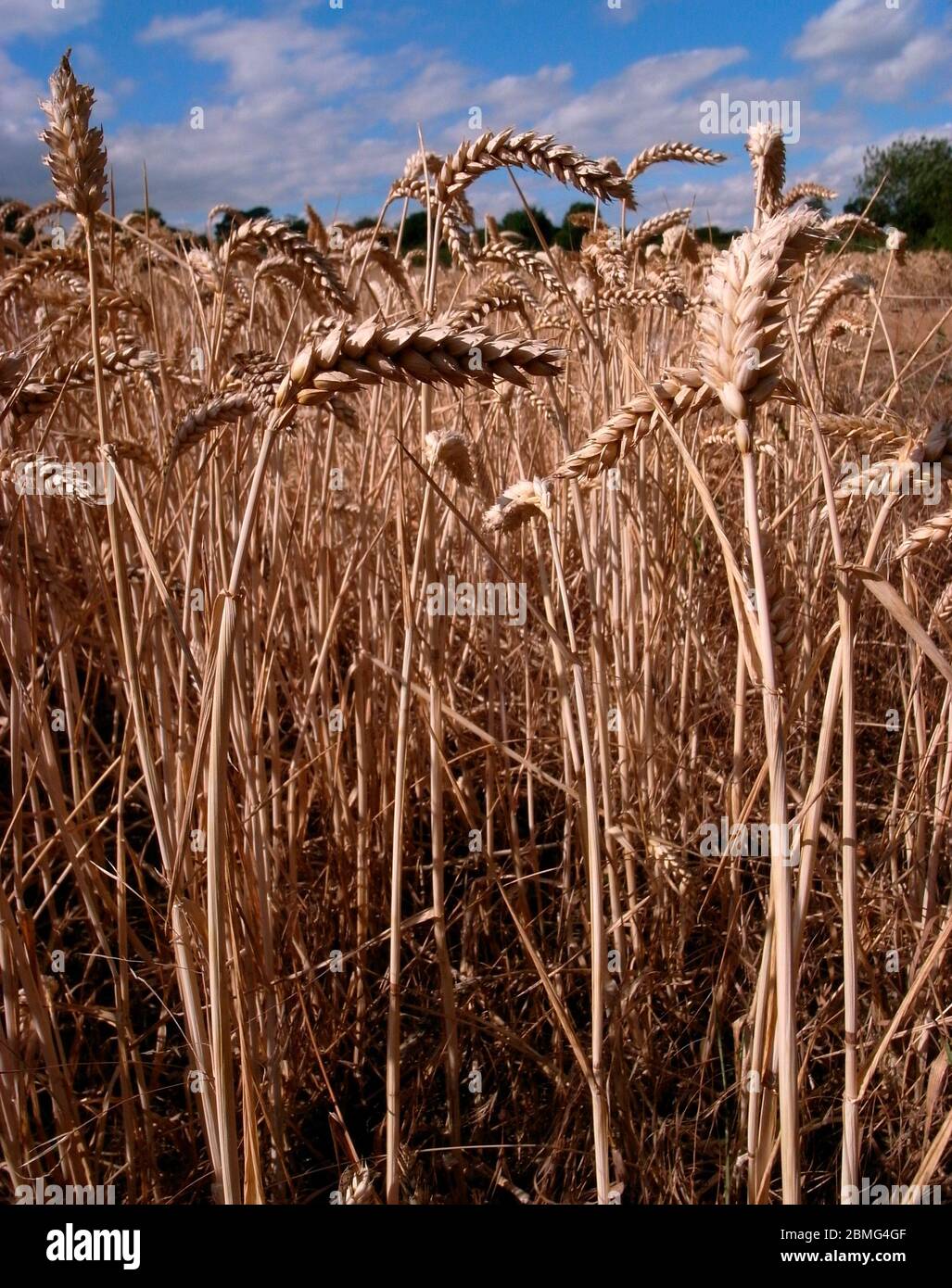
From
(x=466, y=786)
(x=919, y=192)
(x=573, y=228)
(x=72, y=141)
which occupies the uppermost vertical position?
(x=919, y=192)

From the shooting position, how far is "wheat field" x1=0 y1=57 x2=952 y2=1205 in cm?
79

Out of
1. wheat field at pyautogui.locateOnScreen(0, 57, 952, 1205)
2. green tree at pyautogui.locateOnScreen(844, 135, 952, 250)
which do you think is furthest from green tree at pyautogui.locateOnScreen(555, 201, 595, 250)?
green tree at pyautogui.locateOnScreen(844, 135, 952, 250)

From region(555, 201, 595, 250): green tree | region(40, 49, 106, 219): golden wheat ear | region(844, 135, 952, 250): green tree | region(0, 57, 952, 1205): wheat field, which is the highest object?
region(844, 135, 952, 250): green tree

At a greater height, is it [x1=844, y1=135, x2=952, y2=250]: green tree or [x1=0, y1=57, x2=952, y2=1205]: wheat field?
[x1=844, y1=135, x2=952, y2=250]: green tree

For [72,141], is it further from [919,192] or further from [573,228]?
[919,192]

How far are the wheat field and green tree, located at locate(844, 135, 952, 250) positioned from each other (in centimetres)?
1708

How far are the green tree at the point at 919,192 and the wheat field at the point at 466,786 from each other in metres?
17.1

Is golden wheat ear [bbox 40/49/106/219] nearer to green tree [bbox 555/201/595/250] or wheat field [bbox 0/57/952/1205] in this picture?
wheat field [bbox 0/57/952/1205]

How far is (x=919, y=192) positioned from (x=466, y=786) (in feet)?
69.8

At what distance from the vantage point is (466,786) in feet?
5.70

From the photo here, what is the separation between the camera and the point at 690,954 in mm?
1458

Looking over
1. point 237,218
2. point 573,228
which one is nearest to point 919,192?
point 573,228

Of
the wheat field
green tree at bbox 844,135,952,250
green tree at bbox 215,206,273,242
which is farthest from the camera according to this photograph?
green tree at bbox 844,135,952,250
